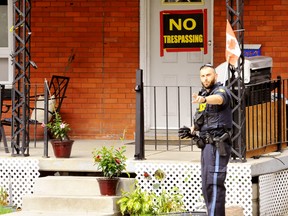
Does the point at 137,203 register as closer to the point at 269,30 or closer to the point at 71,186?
the point at 71,186

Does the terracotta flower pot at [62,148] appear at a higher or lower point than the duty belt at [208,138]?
lower

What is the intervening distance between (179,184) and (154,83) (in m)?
3.91

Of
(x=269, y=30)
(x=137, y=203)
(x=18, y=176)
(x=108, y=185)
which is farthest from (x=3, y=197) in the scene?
(x=269, y=30)

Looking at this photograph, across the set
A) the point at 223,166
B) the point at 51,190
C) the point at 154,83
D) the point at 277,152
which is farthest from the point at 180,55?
the point at 223,166

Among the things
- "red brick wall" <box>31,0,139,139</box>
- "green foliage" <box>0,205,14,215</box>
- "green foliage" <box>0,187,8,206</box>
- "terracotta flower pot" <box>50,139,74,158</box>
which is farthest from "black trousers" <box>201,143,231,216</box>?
"red brick wall" <box>31,0,139,139</box>

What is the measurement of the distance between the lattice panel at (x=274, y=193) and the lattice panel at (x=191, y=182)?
36 centimetres

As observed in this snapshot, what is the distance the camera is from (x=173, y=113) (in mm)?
16672

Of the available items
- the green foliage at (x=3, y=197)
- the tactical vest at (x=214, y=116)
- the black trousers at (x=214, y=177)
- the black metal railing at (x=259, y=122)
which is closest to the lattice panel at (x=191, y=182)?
the black metal railing at (x=259, y=122)

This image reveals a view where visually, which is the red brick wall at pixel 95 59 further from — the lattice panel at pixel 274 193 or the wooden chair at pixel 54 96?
the lattice panel at pixel 274 193

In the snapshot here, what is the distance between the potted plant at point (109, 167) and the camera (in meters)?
12.5

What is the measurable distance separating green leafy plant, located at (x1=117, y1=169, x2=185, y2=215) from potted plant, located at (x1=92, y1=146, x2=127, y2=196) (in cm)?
20

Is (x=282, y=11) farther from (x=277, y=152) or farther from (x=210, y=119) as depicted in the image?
(x=210, y=119)

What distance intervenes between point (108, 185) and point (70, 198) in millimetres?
531

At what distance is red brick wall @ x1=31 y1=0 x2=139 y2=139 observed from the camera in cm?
1669
